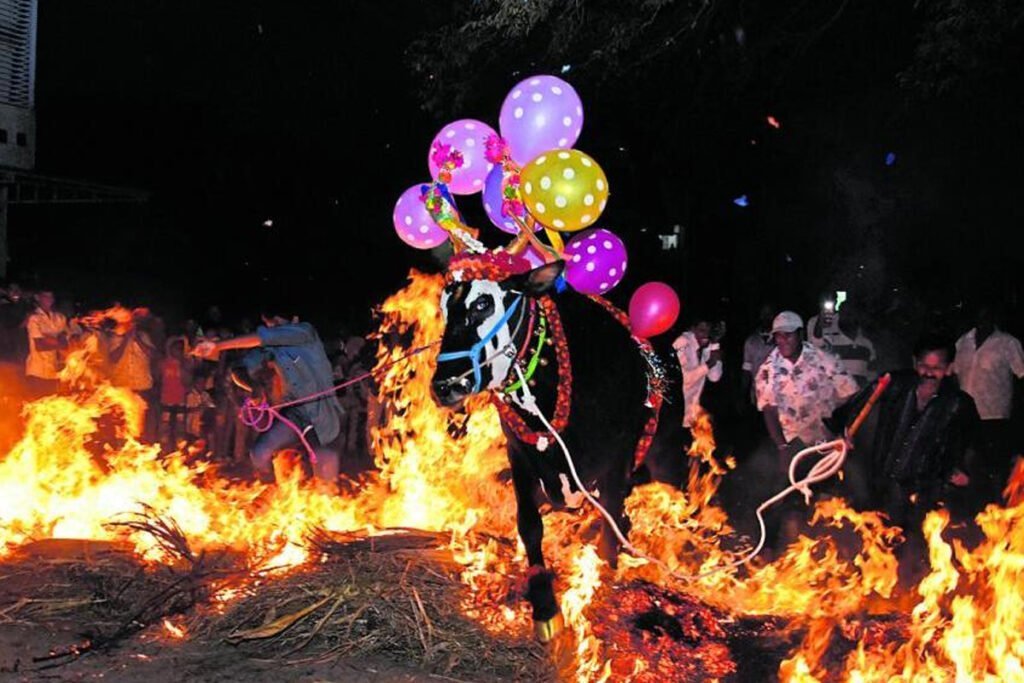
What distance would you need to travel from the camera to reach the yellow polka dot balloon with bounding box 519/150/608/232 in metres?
5.68

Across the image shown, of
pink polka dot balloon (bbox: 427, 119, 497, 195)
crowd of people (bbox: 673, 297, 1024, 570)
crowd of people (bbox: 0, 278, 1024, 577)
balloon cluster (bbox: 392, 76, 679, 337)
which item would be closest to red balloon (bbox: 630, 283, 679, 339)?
balloon cluster (bbox: 392, 76, 679, 337)

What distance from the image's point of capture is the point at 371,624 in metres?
5.14

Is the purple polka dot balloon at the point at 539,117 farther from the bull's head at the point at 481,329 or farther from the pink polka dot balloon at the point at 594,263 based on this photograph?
the bull's head at the point at 481,329

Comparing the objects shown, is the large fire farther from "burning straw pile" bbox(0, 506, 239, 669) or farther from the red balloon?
the red balloon

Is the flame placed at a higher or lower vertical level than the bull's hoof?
higher

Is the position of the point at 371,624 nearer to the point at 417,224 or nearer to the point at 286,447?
the point at 417,224

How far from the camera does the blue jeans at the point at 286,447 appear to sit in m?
7.75

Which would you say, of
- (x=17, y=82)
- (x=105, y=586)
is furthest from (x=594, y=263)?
(x=17, y=82)

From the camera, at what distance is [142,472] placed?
730 centimetres

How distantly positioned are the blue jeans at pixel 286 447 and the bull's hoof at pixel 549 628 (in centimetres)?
311

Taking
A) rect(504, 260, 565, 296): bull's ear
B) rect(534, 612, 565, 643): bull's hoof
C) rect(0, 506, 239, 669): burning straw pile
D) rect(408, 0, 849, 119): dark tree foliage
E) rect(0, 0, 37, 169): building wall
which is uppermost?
rect(0, 0, 37, 169): building wall

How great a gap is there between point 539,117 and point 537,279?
4.86 feet

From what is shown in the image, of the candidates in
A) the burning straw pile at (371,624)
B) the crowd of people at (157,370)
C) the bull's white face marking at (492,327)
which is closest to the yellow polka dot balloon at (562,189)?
the bull's white face marking at (492,327)

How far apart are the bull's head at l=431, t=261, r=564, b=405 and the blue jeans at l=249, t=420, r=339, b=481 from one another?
2799mm
